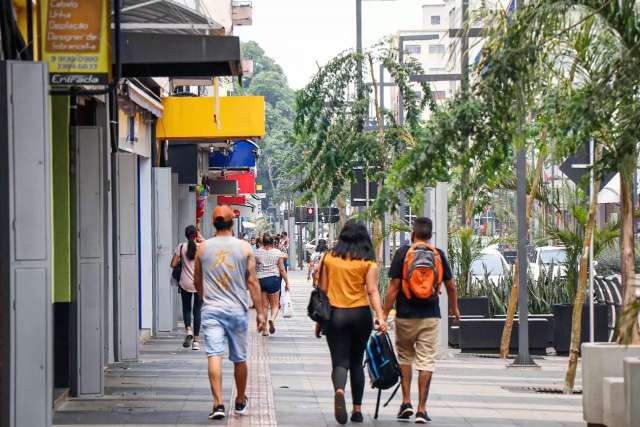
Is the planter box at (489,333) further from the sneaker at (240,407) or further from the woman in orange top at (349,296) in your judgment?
the woman in orange top at (349,296)

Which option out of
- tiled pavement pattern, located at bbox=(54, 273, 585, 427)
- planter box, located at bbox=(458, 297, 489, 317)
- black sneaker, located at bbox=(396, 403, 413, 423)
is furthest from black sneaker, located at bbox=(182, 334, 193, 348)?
black sneaker, located at bbox=(396, 403, 413, 423)

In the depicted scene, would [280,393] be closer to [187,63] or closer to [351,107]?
[187,63]

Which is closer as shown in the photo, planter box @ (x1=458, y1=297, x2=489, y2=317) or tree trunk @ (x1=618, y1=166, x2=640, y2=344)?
tree trunk @ (x1=618, y1=166, x2=640, y2=344)

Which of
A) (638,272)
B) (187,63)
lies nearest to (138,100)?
(187,63)

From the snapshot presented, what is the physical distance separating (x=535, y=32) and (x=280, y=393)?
5.53 m

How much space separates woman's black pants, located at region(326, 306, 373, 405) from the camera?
424 inches

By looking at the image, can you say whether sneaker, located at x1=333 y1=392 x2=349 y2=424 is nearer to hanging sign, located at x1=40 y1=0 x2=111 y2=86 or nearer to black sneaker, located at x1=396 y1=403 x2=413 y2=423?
black sneaker, located at x1=396 y1=403 x2=413 y2=423

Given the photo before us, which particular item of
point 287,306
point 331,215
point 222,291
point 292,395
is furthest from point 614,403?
point 331,215

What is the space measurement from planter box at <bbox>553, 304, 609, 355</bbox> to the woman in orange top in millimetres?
8620

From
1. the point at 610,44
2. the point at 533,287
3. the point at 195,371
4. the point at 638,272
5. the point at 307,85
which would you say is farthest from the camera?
the point at 638,272

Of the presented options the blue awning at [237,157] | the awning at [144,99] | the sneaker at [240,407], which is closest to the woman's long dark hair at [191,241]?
the awning at [144,99]

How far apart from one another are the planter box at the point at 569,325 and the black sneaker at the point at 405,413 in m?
8.17

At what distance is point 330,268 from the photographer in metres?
10.8

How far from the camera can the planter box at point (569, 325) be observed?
62.3ft
